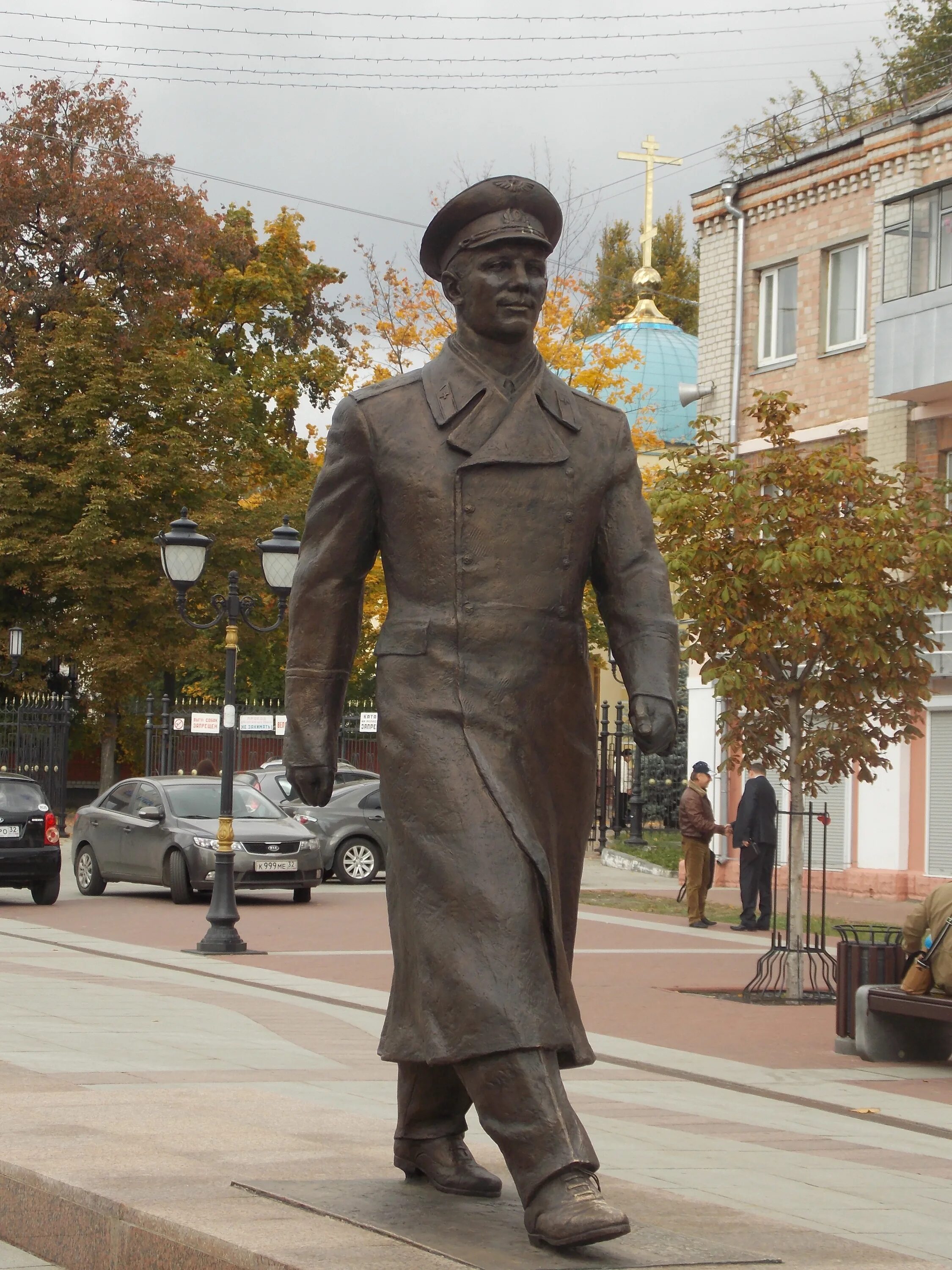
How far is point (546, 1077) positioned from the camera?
194 inches

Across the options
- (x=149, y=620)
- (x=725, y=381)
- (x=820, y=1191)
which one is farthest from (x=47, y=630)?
(x=820, y=1191)

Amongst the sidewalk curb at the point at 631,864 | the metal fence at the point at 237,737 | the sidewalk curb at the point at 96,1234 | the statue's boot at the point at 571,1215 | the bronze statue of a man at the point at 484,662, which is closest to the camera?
the statue's boot at the point at 571,1215

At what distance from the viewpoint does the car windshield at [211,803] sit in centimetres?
2511

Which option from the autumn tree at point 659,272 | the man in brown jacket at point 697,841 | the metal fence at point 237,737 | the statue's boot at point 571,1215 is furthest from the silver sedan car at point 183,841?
the autumn tree at point 659,272

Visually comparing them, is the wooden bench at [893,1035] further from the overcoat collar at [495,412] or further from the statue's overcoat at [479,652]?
the overcoat collar at [495,412]

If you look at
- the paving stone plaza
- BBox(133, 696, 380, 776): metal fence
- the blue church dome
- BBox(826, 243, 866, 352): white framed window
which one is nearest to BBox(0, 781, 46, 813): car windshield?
the paving stone plaza

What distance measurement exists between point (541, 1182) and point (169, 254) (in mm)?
41226

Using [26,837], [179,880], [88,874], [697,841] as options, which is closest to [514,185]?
[697,841]

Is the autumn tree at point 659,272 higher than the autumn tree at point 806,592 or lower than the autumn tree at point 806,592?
higher

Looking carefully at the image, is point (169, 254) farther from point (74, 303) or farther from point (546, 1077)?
point (546, 1077)

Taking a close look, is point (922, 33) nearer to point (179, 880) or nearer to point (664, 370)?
point (664, 370)

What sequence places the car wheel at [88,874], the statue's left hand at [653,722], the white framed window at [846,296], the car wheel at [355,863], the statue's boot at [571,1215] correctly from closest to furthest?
the statue's boot at [571,1215] → the statue's left hand at [653,722] → the car wheel at [88,874] → the car wheel at [355,863] → the white framed window at [846,296]

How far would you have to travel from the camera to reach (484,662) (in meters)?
5.30

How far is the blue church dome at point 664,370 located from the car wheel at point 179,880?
22061 mm
